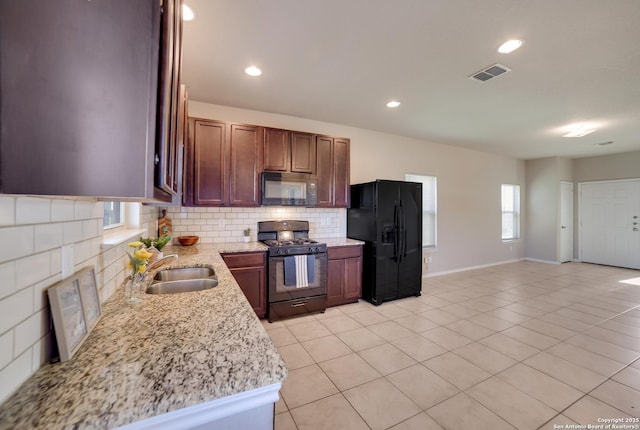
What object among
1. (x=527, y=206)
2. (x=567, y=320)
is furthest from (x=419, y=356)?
(x=527, y=206)

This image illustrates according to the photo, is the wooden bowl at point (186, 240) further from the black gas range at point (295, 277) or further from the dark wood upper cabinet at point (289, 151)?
the dark wood upper cabinet at point (289, 151)

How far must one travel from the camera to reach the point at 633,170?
5754 millimetres

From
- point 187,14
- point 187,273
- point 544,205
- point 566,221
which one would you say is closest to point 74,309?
point 187,273

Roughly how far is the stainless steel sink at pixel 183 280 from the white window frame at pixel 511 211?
23.3ft

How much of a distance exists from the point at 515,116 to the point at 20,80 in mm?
4781

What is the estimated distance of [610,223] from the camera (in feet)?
20.0

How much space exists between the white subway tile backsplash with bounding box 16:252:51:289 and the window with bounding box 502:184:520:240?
314 inches

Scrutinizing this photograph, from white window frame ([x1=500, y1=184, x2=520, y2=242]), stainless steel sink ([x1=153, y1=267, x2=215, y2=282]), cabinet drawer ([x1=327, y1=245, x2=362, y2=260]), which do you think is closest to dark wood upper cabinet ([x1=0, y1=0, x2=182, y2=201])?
stainless steel sink ([x1=153, y1=267, x2=215, y2=282])

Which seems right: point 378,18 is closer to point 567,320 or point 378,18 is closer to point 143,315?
point 143,315

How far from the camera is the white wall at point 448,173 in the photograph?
397cm

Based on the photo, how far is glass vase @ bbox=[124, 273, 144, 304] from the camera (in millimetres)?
1311

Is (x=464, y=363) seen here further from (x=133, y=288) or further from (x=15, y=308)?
(x=15, y=308)

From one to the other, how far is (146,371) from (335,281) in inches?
117

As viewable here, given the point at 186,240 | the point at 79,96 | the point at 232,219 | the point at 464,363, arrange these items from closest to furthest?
the point at 79,96
the point at 464,363
the point at 186,240
the point at 232,219
